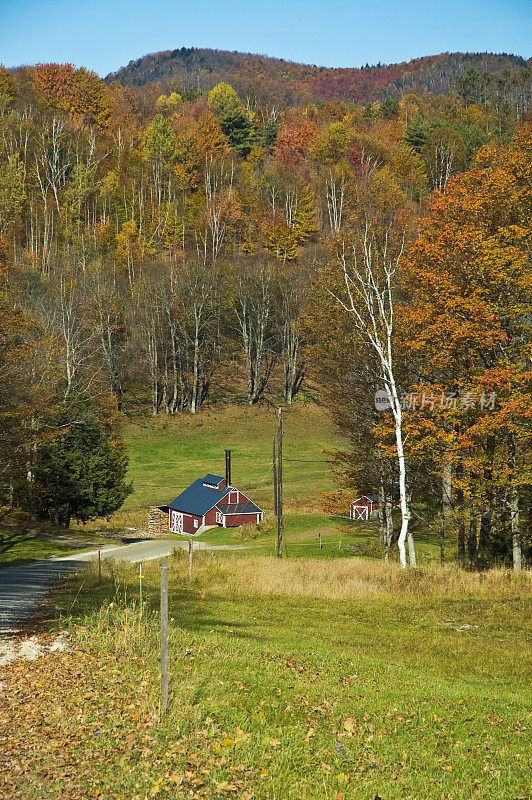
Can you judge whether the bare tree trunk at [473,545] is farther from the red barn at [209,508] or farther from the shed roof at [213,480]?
the shed roof at [213,480]

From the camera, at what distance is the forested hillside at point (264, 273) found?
78.0 ft

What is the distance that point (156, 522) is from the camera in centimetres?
5678

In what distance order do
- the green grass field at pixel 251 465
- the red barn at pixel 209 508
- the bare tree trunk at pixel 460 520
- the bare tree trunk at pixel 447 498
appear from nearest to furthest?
the bare tree trunk at pixel 460 520
the bare tree trunk at pixel 447 498
the green grass field at pixel 251 465
the red barn at pixel 209 508

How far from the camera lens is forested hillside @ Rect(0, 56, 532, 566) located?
2378 cm

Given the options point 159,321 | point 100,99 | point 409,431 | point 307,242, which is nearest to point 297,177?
point 307,242

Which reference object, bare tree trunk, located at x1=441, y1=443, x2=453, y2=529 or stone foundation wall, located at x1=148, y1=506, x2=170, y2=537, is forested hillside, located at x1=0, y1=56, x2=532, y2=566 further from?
stone foundation wall, located at x1=148, y1=506, x2=170, y2=537

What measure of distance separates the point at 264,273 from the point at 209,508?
109 ft

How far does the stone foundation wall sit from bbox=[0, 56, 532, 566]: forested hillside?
29.2ft

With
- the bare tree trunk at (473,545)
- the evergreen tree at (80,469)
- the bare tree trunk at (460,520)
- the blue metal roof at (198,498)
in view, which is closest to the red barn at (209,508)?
the blue metal roof at (198,498)

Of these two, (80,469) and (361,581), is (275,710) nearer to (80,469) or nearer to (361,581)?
(361,581)

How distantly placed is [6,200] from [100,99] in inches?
1804

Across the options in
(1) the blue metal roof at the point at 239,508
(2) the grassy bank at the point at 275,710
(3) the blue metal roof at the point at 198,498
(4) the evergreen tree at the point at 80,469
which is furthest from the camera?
(1) the blue metal roof at the point at 239,508

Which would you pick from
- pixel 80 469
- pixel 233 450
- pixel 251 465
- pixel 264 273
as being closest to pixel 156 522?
pixel 251 465

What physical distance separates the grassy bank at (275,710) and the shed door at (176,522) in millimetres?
41022
